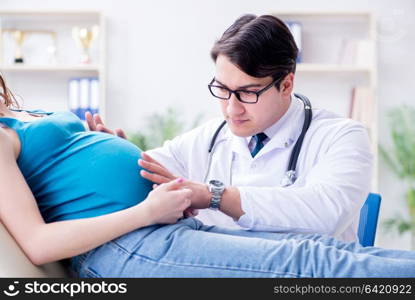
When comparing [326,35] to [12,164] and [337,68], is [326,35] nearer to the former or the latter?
[337,68]

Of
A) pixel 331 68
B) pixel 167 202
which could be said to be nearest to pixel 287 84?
pixel 167 202

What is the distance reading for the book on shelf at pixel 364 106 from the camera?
4.54m

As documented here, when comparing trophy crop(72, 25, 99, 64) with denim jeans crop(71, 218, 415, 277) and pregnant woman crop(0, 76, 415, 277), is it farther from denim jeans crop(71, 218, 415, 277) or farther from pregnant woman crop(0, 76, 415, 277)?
denim jeans crop(71, 218, 415, 277)

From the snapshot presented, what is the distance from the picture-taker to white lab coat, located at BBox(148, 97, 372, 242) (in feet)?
5.33

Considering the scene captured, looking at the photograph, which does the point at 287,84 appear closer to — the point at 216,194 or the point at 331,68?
the point at 216,194

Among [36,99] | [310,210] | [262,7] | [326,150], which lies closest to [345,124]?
[326,150]

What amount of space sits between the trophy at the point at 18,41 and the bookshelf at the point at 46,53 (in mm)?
32

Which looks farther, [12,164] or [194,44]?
[194,44]

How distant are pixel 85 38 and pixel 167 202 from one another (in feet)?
11.5

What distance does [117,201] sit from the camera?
1.46 meters

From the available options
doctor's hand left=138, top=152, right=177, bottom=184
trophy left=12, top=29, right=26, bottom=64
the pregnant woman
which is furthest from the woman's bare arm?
trophy left=12, top=29, right=26, bottom=64

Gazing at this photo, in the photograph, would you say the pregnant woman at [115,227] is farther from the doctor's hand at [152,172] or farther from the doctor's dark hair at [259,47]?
the doctor's dark hair at [259,47]

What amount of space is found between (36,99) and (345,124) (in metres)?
3.39

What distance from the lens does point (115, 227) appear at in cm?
135
